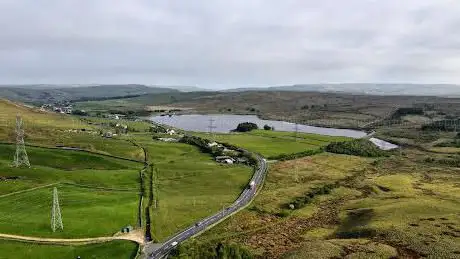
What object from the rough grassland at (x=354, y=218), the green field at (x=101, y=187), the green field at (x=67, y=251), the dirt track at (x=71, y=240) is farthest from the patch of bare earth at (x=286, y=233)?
the green field at (x=67, y=251)

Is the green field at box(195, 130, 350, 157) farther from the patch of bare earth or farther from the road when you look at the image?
the patch of bare earth

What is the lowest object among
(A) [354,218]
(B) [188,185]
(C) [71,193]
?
(A) [354,218]

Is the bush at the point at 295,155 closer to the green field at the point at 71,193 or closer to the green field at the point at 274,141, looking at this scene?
the green field at the point at 274,141

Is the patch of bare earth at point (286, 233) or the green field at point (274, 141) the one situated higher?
the green field at point (274, 141)

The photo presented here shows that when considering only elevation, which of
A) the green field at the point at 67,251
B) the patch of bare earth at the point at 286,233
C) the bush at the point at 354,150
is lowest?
the patch of bare earth at the point at 286,233

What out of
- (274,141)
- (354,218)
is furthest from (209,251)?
(274,141)

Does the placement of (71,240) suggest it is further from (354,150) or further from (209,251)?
(354,150)

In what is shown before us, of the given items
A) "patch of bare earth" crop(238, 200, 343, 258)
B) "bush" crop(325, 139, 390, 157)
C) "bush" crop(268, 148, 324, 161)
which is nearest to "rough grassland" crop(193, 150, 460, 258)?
"patch of bare earth" crop(238, 200, 343, 258)
